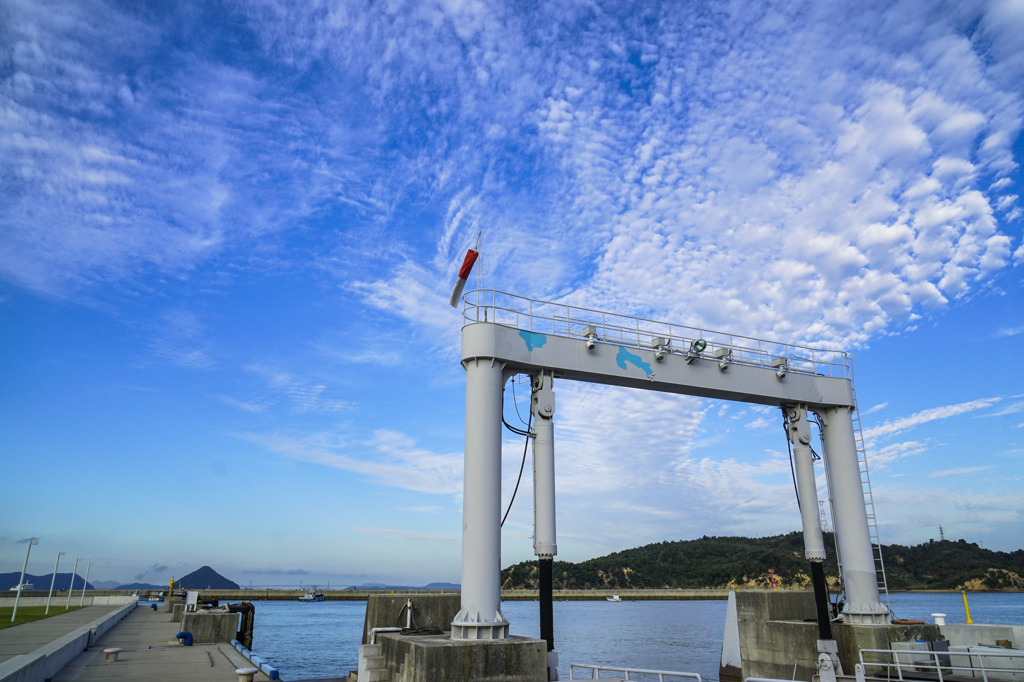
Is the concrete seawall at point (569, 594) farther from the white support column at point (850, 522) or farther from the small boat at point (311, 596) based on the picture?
the white support column at point (850, 522)

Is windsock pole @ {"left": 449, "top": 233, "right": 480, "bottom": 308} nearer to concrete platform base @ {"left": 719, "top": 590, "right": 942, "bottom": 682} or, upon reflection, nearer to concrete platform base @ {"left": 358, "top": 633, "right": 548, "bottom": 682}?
concrete platform base @ {"left": 358, "top": 633, "right": 548, "bottom": 682}

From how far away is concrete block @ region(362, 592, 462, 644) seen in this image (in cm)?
1388

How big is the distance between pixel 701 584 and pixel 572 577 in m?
33.7

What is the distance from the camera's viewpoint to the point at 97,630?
80.1ft

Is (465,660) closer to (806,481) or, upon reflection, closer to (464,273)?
(464,273)

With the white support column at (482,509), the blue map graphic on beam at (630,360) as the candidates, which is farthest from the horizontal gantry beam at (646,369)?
the white support column at (482,509)

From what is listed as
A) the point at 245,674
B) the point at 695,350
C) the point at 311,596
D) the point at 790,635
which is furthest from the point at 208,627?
the point at 311,596

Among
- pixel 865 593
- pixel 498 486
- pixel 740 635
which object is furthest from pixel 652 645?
pixel 498 486

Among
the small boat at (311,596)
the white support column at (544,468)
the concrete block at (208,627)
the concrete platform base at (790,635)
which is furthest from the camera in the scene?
the small boat at (311,596)

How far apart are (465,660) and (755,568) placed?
112628 mm

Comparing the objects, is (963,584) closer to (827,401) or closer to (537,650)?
(827,401)

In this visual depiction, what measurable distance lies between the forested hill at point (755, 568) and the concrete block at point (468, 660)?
97.4m

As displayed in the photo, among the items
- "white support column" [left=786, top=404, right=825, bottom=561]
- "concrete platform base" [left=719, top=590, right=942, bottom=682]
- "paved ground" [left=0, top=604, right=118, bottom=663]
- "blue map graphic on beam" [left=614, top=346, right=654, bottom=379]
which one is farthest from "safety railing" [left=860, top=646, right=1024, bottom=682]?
"paved ground" [left=0, top=604, right=118, bottom=663]

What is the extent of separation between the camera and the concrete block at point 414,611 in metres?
13.9
